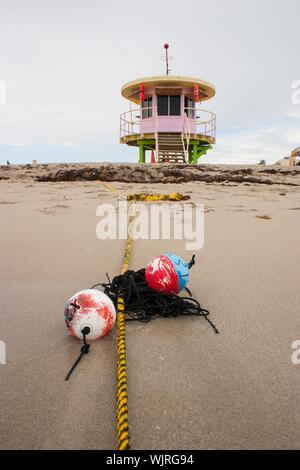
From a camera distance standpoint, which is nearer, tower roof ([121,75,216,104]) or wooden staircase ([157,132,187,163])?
tower roof ([121,75,216,104])

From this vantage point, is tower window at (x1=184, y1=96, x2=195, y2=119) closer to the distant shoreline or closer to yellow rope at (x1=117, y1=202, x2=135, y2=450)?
the distant shoreline

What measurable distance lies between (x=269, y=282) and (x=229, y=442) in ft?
5.40

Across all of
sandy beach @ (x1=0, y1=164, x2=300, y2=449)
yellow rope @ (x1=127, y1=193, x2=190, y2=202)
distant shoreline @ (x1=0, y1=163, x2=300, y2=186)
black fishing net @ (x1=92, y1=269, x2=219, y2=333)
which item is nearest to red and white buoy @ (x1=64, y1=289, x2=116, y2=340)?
sandy beach @ (x1=0, y1=164, x2=300, y2=449)

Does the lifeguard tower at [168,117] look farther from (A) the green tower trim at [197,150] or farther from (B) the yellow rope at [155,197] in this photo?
(B) the yellow rope at [155,197]

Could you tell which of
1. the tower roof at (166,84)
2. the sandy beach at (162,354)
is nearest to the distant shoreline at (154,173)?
the sandy beach at (162,354)

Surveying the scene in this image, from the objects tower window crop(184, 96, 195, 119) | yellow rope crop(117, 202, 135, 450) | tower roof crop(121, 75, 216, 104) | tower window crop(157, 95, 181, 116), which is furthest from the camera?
tower window crop(184, 96, 195, 119)

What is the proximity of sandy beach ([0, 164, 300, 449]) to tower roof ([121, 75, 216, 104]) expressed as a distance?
14368 millimetres

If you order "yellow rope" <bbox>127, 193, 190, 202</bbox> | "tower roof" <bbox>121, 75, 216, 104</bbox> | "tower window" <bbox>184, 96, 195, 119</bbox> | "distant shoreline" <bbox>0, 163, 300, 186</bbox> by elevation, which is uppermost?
"tower roof" <bbox>121, 75, 216, 104</bbox>

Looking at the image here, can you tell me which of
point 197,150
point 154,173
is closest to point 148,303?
point 154,173

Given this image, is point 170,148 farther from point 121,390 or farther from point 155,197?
point 121,390

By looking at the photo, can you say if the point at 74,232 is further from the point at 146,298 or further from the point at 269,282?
the point at 269,282

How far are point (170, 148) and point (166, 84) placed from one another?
3119 millimetres

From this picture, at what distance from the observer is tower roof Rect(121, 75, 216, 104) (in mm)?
16422

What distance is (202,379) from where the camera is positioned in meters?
1.53
